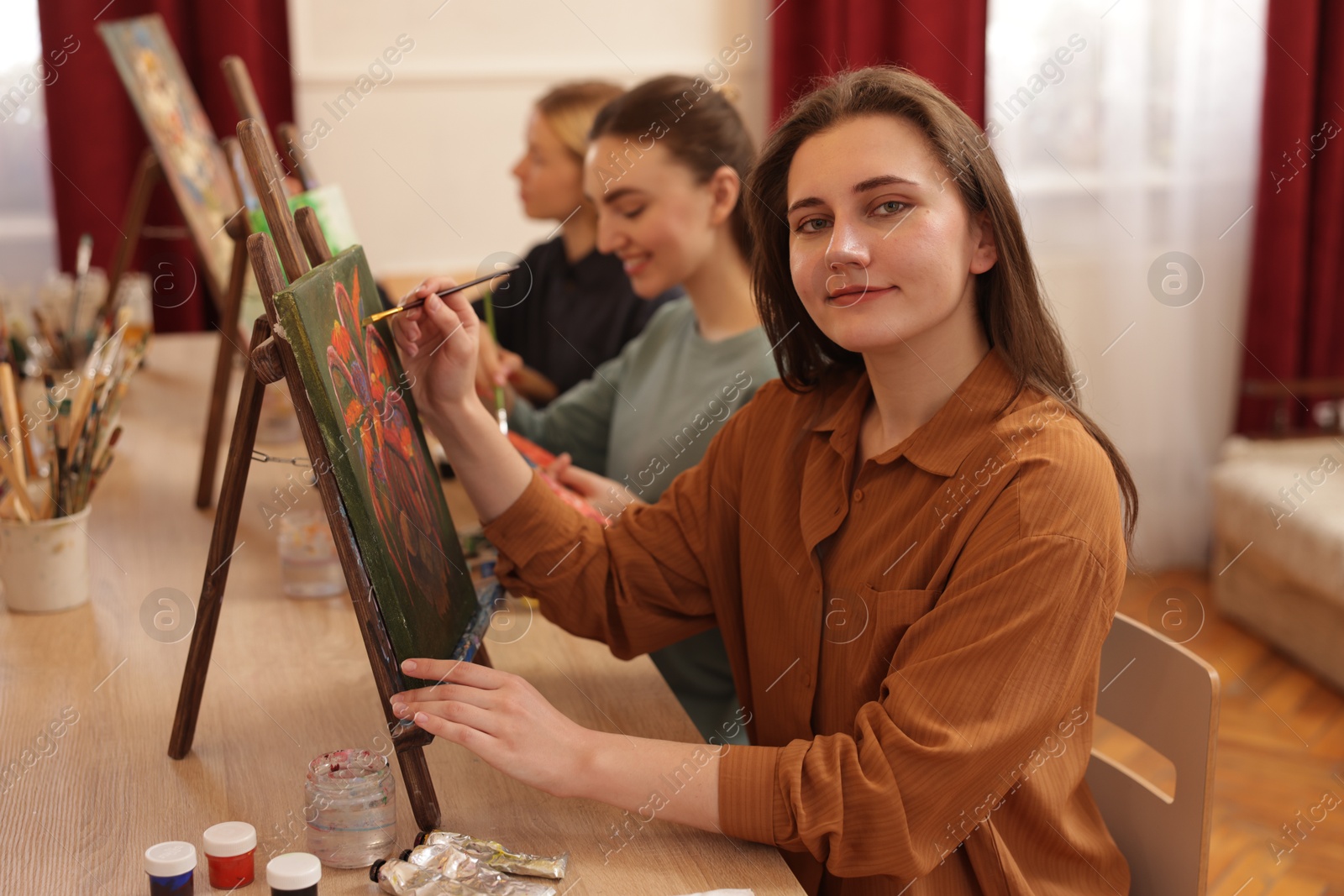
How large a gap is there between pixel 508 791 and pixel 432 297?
49cm

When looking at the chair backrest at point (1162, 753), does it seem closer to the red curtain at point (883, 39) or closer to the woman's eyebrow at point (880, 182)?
the woman's eyebrow at point (880, 182)

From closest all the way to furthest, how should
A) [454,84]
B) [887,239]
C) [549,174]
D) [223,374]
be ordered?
[887,239], [223,374], [549,174], [454,84]

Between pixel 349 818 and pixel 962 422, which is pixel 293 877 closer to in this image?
pixel 349 818

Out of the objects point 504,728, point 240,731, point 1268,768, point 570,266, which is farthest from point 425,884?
point 1268,768

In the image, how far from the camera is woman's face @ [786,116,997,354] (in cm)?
108

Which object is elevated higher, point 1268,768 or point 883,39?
point 883,39

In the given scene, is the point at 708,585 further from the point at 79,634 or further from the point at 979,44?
the point at 979,44

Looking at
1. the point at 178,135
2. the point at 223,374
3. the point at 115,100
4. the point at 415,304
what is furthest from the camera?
the point at 115,100

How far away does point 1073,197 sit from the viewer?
368 cm

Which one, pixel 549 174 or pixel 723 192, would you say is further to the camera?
pixel 549 174

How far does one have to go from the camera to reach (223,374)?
68.7 inches

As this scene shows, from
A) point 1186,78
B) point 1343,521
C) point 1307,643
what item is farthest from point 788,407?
point 1186,78

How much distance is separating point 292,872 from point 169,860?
0.10m

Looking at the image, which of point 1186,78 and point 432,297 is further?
point 1186,78
